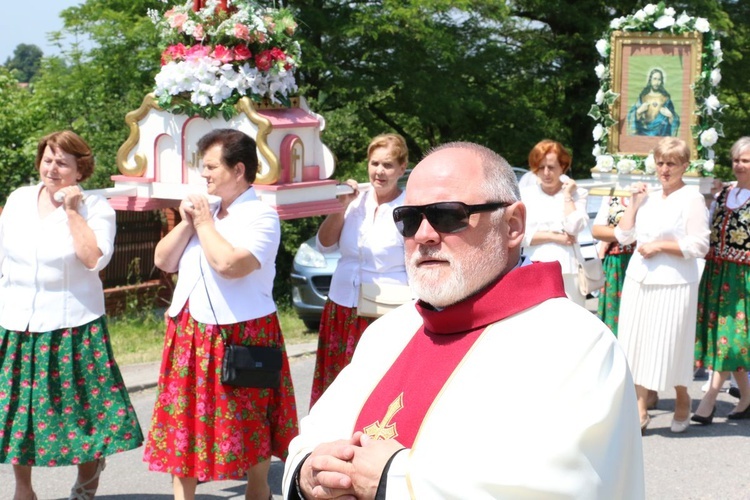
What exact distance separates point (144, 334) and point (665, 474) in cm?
628

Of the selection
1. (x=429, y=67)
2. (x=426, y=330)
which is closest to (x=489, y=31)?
(x=429, y=67)

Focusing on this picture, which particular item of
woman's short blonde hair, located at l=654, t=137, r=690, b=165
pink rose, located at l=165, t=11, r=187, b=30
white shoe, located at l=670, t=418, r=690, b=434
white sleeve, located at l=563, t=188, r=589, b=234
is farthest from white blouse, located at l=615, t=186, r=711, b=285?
pink rose, located at l=165, t=11, r=187, b=30

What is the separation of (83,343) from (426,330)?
9.45 ft

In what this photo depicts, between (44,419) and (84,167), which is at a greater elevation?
(84,167)

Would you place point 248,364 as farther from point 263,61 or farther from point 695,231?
point 695,231

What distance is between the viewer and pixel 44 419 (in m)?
5.72

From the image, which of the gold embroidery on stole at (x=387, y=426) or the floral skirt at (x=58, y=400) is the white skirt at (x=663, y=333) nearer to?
the floral skirt at (x=58, y=400)

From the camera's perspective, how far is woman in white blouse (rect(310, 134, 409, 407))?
640 centimetres

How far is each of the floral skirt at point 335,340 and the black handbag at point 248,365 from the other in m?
0.93

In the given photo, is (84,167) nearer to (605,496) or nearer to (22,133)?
(605,496)

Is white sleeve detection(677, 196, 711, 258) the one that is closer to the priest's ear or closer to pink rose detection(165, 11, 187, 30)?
pink rose detection(165, 11, 187, 30)

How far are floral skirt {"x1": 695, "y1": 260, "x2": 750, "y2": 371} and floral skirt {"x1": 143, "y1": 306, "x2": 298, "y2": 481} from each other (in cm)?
377

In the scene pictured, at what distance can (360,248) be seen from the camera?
6484 millimetres

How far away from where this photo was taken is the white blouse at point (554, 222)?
7.62 m
